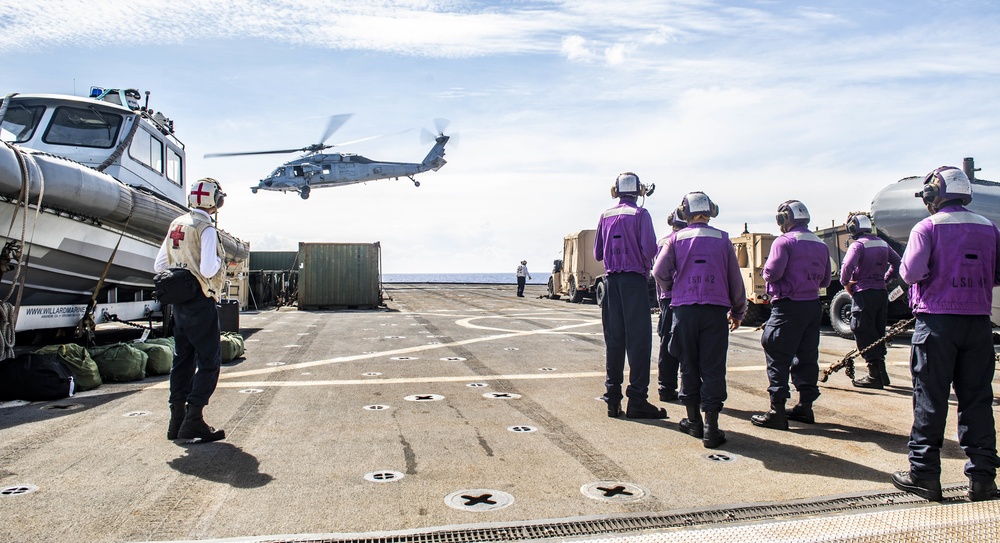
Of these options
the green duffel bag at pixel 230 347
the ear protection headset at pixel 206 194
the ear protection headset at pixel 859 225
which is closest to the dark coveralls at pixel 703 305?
the ear protection headset at pixel 206 194

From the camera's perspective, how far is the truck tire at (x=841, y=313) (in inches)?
488

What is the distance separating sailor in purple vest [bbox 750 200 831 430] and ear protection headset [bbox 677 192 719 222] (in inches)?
40.3

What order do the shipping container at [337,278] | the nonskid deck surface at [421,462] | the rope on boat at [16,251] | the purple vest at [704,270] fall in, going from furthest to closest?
the shipping container at [337,278] → the rope on boat at [16,251] → the purple vest at [704,270] → the nonskid deck surface at [421,462]

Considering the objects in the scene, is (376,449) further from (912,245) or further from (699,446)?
(912,245)

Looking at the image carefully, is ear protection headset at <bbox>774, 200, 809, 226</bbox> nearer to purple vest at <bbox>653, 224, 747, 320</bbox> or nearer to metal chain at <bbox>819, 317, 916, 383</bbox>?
purple vest at <bbox>653, 224, 747, 320</bbox>

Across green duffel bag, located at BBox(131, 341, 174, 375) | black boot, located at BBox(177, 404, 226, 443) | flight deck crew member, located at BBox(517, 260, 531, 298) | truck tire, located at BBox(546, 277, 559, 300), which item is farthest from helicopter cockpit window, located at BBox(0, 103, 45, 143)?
flight deck crew member, located at BBox(517, 260, 531, 298)

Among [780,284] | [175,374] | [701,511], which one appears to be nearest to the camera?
[701,511]

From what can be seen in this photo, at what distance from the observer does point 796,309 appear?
211 inches

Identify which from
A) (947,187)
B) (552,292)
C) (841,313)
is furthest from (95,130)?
(552,292)

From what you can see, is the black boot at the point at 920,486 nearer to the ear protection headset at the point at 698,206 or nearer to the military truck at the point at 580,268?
the ear protection headset at the point at 698,206

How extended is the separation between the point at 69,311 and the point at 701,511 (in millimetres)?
7125

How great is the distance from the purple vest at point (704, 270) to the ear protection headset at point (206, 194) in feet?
11.2

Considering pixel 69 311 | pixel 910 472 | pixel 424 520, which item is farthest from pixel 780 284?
pixel 69 311

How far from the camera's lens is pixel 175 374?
4676 mm
